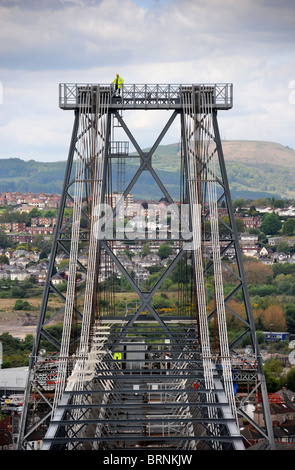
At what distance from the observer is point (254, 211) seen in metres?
171

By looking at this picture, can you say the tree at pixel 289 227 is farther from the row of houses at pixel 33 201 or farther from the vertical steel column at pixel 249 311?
the vertical steel column at pixel 249 311

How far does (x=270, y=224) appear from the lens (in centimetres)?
A: 16138

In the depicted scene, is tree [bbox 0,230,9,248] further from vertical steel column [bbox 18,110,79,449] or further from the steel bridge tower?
vertical steel column [bbox 18,110,79,449]

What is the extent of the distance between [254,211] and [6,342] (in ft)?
269

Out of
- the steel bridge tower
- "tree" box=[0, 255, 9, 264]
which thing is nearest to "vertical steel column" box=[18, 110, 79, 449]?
the steel bridge tower

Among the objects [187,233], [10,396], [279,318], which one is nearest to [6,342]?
[10,396]

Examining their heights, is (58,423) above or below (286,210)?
below

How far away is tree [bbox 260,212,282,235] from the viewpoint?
161 metres

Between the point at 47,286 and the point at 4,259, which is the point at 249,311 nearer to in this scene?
the point at 47,286

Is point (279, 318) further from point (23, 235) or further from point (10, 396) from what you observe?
point (23, 235)

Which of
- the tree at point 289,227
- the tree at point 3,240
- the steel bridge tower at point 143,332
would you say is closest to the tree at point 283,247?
the tree at point 289,227

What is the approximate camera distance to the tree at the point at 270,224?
529ft

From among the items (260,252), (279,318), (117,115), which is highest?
(260,252)
